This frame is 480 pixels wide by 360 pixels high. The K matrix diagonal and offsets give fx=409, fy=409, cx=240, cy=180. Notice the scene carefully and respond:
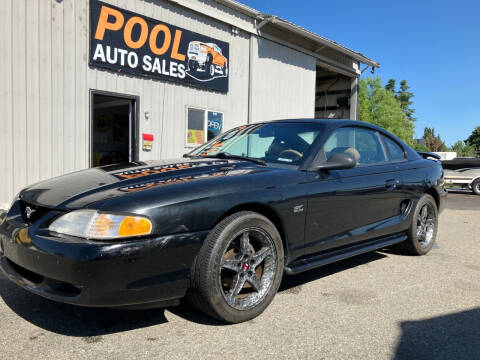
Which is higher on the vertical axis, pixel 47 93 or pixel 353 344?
pixel 47 93

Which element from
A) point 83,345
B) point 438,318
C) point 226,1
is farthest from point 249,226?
point 226,1

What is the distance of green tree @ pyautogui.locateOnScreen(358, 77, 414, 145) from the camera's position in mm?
53750

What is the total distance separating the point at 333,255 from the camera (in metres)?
3.27

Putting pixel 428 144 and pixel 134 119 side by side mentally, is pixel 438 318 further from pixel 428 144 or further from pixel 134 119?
pixel 428 144

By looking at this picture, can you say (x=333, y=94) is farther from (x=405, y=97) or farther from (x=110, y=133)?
(x=405, y=97)

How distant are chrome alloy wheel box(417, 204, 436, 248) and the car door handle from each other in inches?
26.3

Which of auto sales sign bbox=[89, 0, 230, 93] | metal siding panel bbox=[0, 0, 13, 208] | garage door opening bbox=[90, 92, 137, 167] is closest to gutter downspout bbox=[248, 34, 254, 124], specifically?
auto sales sign bbox=[89, 0, 230, 93]

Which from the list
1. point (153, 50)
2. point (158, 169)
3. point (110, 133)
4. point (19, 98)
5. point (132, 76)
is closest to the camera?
point (158, 169)

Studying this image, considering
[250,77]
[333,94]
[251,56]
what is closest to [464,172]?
[333,94]

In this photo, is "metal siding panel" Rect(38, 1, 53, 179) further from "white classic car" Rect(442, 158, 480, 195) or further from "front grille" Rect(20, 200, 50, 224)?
"white classic car" Rect(442, 158, 480, 195)

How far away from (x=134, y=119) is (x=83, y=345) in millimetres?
6370

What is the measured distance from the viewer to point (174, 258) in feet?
7.58

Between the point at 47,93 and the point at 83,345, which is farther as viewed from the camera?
the point at 47,93

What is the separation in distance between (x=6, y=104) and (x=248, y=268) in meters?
5.41
